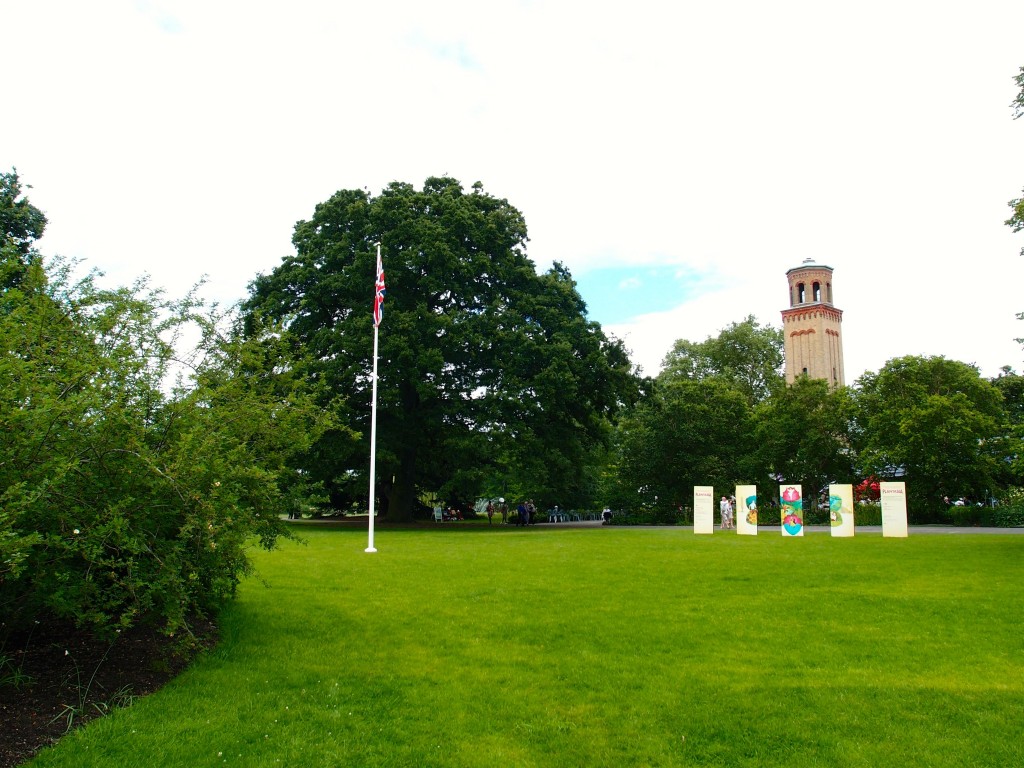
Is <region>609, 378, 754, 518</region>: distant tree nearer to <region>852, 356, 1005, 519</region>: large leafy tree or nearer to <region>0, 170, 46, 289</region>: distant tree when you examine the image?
<region>852, 356, 1005, 519</region>: large leafy tree

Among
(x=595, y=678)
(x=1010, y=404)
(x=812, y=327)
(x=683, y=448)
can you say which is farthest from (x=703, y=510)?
(x=812, y=327)

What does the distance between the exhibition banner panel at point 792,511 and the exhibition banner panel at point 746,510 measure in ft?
3.20

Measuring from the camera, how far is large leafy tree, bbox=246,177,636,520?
30.7 m

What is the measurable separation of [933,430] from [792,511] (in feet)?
55.5

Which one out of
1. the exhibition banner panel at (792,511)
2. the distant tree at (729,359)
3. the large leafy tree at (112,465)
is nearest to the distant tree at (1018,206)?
the exhibition banner panel at (792,511)

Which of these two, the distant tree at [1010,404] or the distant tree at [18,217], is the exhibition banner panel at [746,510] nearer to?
the distant tree at [1010,404]

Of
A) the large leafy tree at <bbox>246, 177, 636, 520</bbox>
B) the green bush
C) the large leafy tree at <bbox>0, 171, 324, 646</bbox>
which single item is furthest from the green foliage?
the green bush

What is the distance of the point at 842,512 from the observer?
25.5 meters

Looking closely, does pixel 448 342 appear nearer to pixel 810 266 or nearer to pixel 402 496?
pixel 402 496

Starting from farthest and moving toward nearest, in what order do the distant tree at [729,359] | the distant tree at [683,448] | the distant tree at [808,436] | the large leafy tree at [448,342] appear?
the distant tree at [729,359] → the distant tree at [683,448] → the distant tree at [808,436] → the large leafy tree at [448,342]

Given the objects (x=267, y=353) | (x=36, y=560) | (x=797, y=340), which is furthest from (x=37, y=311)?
(x=797, y=340)

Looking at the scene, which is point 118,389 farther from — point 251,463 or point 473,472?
point 473,472

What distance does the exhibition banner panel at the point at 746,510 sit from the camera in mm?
27000

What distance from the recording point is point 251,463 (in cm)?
887
